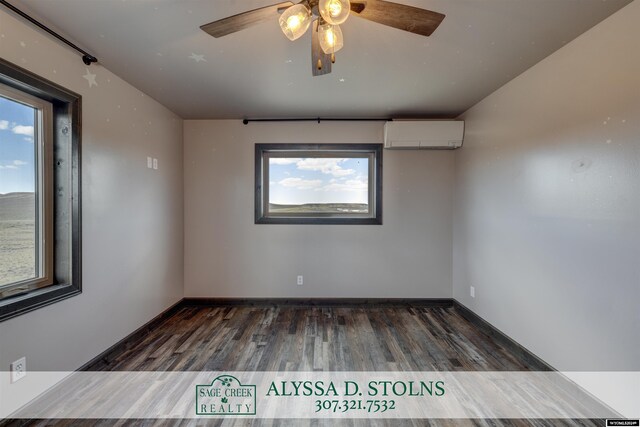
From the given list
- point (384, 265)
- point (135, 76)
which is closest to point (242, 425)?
point (384, 265)

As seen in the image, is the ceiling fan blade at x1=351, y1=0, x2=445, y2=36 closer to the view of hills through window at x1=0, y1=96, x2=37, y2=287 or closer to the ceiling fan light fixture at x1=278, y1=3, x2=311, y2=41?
the ceiling fan light fixture at x1=278, y1=3, x2=311, y2=41

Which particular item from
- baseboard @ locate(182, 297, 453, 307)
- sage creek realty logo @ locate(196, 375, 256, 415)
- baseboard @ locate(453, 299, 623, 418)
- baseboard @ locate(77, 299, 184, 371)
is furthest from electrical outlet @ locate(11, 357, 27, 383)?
baseboard @ locate(453, 299, 623, 418)

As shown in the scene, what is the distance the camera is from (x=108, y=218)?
223 centimetres

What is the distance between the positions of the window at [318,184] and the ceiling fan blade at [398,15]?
84.7 inches

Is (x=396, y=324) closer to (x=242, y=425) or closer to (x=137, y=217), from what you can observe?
(x=242, y=425)

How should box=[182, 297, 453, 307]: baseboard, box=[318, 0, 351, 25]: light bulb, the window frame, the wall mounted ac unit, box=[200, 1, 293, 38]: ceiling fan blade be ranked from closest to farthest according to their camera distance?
box=[318, 0, 351, 25]: light bulb → box=[200, 1, 293, 38]: ceiling fan blade → the window frame → the wall mounted ac unit → box=[182, 297, 453, 307]: baseboard

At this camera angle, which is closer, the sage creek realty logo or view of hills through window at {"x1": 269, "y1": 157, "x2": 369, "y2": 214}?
the sage creek realty logo

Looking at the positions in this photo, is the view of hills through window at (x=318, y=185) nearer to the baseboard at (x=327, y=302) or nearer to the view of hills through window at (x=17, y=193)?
the baseboard at (x=327, y=302)

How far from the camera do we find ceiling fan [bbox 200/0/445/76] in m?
1.15

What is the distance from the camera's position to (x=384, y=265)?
338 centimetres

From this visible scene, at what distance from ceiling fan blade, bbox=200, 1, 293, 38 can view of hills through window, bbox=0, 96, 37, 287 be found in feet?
4.68

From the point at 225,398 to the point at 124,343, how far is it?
128 cm

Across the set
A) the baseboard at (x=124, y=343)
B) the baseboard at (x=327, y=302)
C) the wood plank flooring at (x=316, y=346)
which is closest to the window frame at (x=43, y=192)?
the baseboard at (x=124, y=343)

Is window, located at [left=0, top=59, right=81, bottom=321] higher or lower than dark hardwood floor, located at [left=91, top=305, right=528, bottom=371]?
higher
